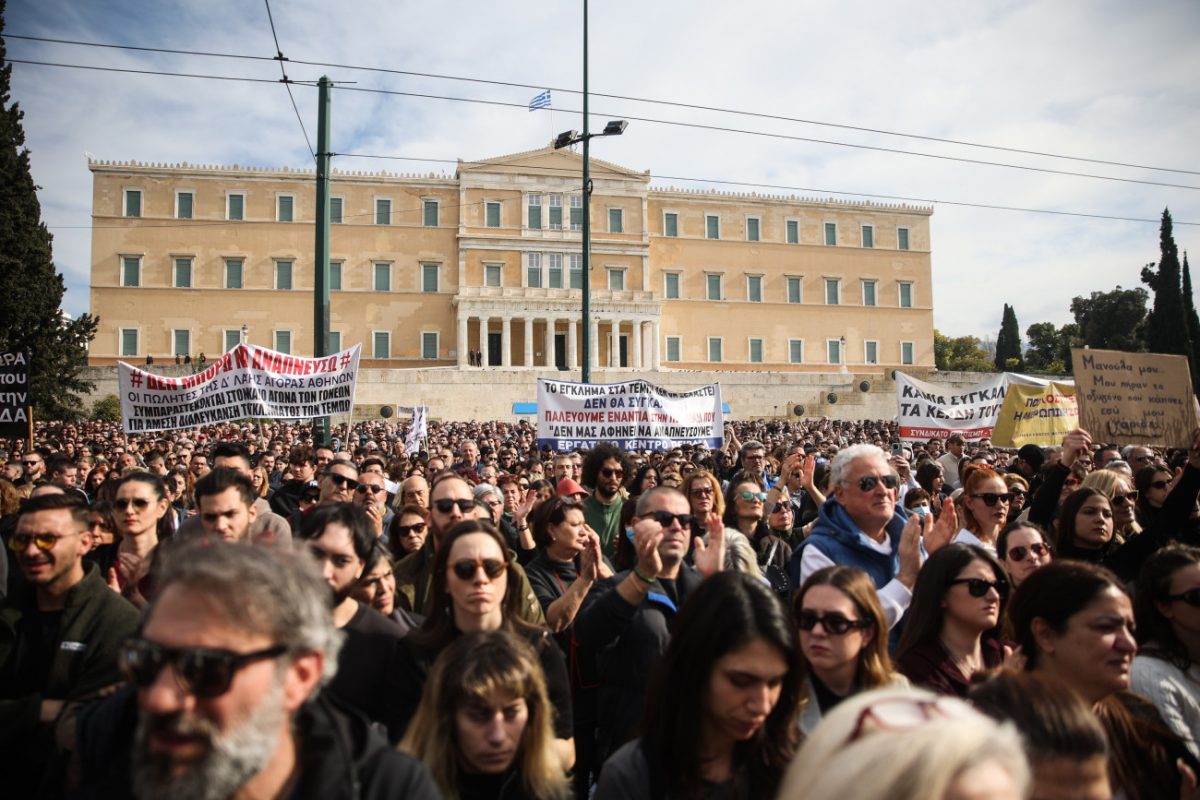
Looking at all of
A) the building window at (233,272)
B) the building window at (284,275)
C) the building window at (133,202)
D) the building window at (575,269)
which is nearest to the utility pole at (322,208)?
the building window at (575,269)

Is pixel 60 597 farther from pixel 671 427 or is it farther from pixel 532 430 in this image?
pixel 532 430

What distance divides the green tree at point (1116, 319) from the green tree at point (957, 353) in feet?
50.8

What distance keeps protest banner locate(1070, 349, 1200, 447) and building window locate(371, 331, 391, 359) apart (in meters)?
40.9

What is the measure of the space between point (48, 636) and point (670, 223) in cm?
4754

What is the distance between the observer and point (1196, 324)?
3528 cm

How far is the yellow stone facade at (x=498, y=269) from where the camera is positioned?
42938 millimetres

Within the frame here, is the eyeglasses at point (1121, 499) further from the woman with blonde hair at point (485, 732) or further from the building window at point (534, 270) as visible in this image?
the building window at point (534, 270)

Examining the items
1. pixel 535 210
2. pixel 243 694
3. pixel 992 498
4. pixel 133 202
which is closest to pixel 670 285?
pixel 535 210

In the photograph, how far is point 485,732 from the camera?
7.30 ft

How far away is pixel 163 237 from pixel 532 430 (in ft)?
98.4

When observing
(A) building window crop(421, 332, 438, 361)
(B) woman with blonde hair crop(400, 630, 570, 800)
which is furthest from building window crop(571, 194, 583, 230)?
(B) woman with blonde hair crop(400, 630, 570, 800)

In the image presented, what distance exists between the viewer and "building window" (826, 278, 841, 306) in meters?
50.6

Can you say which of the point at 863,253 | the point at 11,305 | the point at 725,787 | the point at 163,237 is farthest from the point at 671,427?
the point at 863,253

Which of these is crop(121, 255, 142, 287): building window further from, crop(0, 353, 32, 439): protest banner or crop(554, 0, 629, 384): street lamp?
crop(0, 353, 32, 439): protest banner
